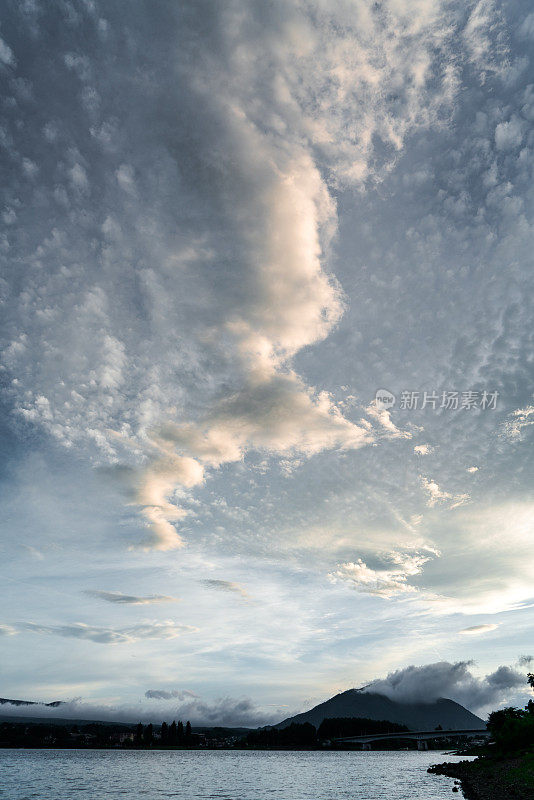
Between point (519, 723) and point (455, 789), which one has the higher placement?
point (519, 723)

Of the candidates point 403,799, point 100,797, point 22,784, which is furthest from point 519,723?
point 22,784

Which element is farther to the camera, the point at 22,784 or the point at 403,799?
the point at 22,784

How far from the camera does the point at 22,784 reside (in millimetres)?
125250

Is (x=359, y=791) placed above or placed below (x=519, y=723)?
below

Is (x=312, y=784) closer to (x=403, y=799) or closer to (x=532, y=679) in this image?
(x=403, y=799)

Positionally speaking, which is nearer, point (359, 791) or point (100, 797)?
point (100, 797)

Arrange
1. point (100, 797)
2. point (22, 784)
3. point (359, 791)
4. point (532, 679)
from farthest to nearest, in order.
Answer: point (532, 679) → point (22, 784) → point (359, 791) → point (100, 797)

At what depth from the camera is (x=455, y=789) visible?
97.0 metres

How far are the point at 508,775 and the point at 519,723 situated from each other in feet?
199

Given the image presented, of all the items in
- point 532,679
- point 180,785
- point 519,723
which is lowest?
point 180,785

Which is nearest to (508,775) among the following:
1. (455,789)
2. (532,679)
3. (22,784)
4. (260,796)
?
(455,789)

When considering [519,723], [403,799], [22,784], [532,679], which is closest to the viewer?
[403,799]

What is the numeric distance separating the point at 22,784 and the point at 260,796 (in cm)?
6907

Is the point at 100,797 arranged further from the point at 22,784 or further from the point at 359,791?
the point at 359,791
